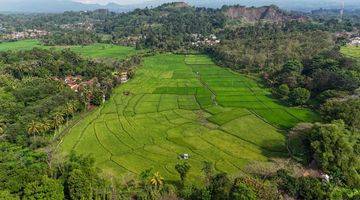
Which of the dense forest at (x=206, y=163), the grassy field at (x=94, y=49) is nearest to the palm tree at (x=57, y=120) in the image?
the dense forest at (x=206, y=163)

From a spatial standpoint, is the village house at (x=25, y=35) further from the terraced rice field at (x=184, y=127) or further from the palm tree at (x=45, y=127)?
the palm tree at (x=45, y=127)

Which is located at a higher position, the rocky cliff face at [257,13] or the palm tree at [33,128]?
the rocky cliff face at [257,13]

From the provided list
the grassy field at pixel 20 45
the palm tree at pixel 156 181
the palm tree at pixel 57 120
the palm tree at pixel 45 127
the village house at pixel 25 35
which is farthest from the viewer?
the village house at pixel 25 35

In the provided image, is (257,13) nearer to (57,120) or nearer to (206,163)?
(57,120)

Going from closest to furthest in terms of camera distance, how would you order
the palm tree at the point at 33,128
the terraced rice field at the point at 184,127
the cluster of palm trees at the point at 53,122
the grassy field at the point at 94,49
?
the terraced rice field at the point at 184,127
the palm tree at the point at 33,128
the cluster of palm trees at the point at 53,122
the grassy field at the point at 94,49

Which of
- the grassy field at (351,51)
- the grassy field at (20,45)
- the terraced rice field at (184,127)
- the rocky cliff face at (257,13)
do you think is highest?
the rocky cliff face at (257,13)

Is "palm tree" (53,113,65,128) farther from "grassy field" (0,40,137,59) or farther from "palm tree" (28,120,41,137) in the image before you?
"grassy field" (0,40,137,59)

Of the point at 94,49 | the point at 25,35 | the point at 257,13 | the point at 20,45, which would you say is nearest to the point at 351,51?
the point at 94,49

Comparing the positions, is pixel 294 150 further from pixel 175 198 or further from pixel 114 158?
pixel 114 158

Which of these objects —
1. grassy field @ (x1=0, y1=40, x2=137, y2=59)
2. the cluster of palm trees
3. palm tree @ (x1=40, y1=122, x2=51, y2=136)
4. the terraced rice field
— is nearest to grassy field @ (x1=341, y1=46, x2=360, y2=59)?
the terraced rice field
